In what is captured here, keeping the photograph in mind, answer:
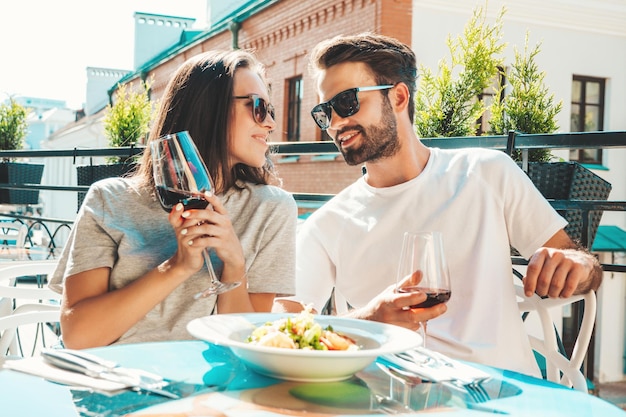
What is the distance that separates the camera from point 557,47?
12.2m

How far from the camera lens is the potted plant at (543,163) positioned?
2.66 metres

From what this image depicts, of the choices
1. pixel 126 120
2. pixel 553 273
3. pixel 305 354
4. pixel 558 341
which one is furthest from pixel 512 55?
pixel 305 354

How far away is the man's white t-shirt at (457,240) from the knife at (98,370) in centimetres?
108

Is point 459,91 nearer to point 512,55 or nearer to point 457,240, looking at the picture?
point 457,240

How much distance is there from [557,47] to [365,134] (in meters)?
11.2

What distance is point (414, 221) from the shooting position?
205 cm

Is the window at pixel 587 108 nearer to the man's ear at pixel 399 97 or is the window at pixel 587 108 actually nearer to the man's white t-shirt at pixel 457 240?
the man's ear at pixel 399 97

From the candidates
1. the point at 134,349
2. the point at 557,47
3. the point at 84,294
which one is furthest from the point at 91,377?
the point at 557,47

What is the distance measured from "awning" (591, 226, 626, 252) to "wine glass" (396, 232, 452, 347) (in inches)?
473

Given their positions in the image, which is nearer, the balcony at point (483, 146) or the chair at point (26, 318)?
the chair at point (26, 318)

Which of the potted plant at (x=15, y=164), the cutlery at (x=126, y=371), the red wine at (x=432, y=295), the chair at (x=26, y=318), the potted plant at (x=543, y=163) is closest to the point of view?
the cutlery at (x=126, y=371)

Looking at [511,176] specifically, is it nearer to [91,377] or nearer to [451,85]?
[91,377]

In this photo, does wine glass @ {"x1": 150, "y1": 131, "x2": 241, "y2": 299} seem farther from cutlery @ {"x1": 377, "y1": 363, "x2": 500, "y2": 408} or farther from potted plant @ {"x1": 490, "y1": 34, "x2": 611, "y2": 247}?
potted plant @ {"x1": 490, "y1": 34, "x2": 611, "y2": 247}

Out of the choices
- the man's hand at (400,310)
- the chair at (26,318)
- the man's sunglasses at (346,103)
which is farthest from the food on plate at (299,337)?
the man's sunglasses at (346,103)
